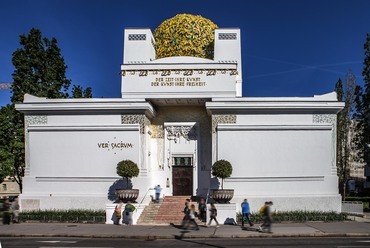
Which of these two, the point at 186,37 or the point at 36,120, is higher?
the point at 186,37

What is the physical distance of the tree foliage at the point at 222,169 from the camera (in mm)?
22859

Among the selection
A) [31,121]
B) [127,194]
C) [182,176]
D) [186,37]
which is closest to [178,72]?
[186,37]

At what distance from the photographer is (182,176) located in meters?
26.6

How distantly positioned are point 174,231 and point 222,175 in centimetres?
484

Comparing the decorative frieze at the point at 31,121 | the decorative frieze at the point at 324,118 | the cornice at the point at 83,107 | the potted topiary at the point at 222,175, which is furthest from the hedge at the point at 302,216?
the decorative frieze at the point at 31,121

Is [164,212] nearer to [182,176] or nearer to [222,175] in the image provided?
[182,176]

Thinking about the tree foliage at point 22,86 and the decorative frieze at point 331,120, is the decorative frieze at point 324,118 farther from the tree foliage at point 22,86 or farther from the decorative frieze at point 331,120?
the tree foliage at point 22,86

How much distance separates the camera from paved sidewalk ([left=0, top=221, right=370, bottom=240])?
18250 millimetres

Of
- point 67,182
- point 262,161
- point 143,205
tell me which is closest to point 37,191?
point 67,182

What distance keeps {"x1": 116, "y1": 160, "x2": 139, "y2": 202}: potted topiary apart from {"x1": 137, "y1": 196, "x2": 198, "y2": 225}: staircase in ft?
3.96

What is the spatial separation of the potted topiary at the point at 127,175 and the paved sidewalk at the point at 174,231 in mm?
1913

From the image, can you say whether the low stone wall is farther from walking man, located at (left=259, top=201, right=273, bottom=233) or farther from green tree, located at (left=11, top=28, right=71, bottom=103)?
green tree, located at (left=11, top=28, right=71, bottom=103)

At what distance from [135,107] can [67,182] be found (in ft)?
20.2

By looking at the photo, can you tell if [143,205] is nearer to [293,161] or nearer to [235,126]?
[235,126]
